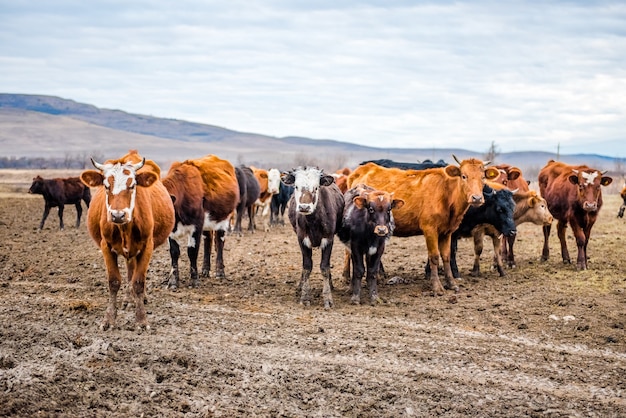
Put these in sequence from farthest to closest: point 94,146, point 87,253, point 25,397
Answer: point 94,146 < point 87,253 < point 25,397

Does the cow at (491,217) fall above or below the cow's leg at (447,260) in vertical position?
above

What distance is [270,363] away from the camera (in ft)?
23.0

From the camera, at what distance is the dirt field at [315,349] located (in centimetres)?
606

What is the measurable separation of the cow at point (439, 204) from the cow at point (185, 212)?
10.7ft

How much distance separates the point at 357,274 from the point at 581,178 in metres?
5.27

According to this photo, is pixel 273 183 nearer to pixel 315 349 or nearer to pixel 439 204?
pixel 439 204

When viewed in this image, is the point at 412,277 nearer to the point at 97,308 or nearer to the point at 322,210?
the point at 322,210

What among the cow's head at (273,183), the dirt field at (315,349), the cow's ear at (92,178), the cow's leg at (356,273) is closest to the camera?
the dirt field at (315,349)

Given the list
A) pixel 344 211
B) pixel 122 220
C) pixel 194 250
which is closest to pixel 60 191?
pixel 194 250

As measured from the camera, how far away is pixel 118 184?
767 cm

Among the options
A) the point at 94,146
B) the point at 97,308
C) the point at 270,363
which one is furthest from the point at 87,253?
the point at 94,146

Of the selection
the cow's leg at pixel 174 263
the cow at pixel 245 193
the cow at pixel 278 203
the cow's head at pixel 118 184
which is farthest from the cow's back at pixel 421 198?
the cow at pixel 278 203

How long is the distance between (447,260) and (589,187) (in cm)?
347

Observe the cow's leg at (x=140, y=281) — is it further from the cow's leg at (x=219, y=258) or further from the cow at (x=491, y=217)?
the cow at (x=491, y=217)
